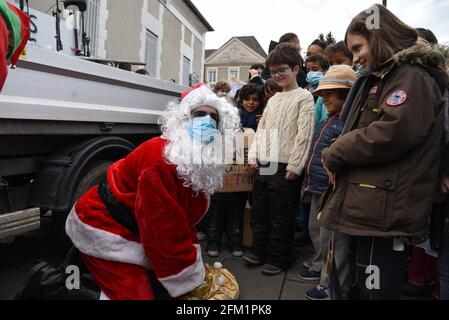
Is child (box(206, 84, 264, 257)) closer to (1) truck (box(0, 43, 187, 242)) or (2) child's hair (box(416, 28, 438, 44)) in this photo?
(1) truck (box(0, 43, 187, 242))

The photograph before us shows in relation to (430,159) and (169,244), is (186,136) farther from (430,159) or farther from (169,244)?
(430,159)

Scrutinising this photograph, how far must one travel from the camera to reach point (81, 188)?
254 cm

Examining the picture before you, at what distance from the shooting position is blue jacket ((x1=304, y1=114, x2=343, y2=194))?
2.40 metres

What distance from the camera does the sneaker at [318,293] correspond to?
2.28 meters

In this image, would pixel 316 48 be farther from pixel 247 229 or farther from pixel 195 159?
pixel 195 159

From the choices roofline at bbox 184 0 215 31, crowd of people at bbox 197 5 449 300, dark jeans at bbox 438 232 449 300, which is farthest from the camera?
roofline at bbox 184 0 215 31

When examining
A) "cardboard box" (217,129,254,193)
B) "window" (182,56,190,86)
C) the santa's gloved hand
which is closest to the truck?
"cardboard box" (217,129,254,193)

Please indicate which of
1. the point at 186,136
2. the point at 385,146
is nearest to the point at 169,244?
the point at 186,136

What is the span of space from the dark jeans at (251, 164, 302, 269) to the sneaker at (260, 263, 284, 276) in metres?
0.03

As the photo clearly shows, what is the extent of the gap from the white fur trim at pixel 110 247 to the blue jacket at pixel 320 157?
131cm

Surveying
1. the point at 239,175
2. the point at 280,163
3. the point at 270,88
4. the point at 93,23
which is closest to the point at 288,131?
the point at 280,163

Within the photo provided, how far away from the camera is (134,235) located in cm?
185

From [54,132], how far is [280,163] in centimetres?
167
